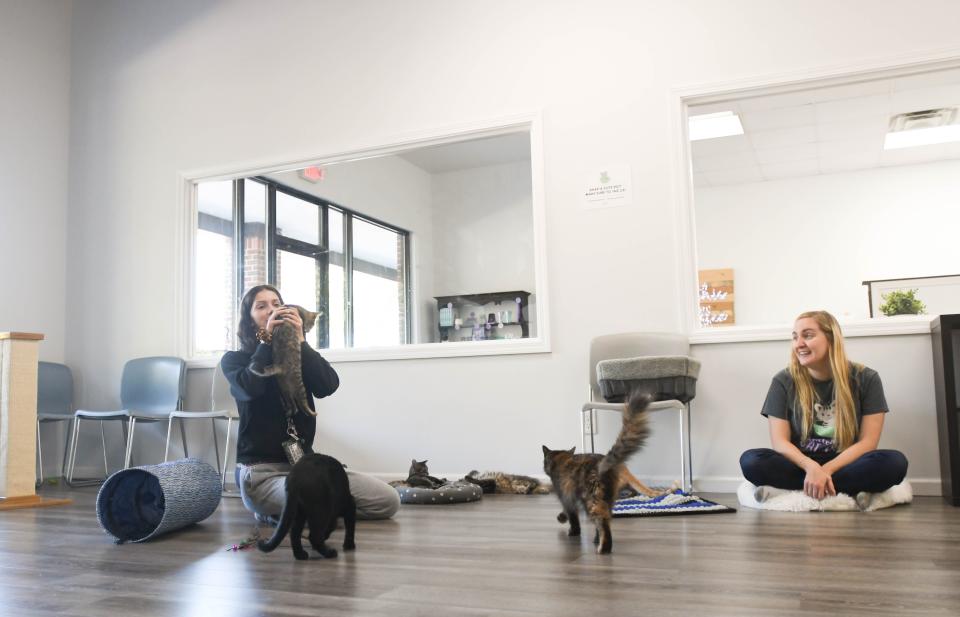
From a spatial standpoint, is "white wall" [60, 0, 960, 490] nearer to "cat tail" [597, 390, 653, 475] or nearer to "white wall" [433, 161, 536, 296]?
"white wall" [433, 161, 536, 296]

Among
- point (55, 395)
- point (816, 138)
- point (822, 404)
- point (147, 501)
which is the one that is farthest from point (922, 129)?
point (55, 395)

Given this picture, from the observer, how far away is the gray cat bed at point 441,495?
4.12 metres

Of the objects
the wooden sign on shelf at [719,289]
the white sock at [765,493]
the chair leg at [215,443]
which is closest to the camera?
the white sock at [765,493]

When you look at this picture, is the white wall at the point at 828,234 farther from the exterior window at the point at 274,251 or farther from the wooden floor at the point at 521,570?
the wooden floor at the point at 521,570

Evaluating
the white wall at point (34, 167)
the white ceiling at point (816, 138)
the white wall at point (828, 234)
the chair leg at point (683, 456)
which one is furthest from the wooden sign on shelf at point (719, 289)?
the white wall at point (34, 167)

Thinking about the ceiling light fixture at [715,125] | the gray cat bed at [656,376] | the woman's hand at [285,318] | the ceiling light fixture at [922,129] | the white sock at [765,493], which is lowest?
Answer: the white sock at [765,493]

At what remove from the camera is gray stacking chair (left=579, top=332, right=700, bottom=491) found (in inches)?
161

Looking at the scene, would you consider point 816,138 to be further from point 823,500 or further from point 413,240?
point 823,500

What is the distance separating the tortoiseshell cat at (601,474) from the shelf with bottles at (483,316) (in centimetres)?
221

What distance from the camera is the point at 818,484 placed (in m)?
3.46

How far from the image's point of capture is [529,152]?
5086mm

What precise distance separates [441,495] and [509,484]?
1.87 feet

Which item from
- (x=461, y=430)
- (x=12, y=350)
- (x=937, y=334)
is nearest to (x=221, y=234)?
(x=12, y=350)

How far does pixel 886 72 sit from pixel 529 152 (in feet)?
6.47
